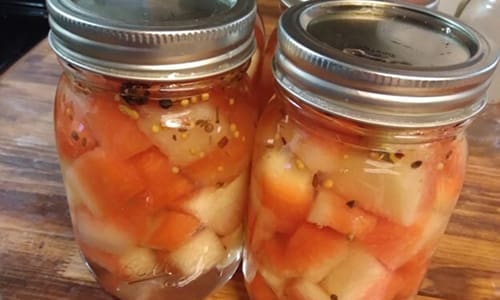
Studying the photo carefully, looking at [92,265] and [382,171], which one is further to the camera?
[92,265]

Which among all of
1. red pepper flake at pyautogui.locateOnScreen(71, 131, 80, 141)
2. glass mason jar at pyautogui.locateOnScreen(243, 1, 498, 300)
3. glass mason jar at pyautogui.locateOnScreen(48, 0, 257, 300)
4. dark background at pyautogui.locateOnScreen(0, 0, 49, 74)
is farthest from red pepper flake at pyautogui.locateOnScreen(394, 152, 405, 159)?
dark background at pyautogui.locateOnScreen(0, 0, 49, 74)

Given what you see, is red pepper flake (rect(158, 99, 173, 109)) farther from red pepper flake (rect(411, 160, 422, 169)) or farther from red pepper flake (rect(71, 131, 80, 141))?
red pepper flake (rect(411, 160, 422, 169))

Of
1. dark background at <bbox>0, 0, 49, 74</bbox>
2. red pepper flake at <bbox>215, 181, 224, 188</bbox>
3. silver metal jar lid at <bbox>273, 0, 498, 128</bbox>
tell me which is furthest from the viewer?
dark background at <bbox>0, 0, 49, 74</bbox>

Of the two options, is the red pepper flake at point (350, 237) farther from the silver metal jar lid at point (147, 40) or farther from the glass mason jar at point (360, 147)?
the silver metal jar lid at point (147, 40)

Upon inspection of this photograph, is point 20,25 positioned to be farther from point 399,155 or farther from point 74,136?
point 399,155

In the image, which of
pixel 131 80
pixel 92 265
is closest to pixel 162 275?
pixel 92 265

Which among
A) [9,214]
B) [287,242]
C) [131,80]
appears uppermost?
[131,80]

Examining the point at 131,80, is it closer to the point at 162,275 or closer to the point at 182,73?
the point at 182,73
